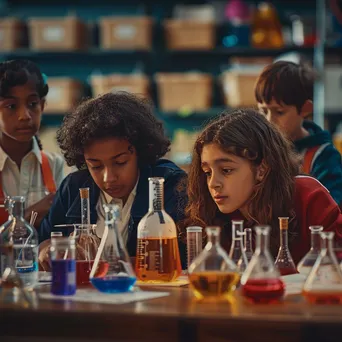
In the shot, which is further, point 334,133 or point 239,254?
point 334,133

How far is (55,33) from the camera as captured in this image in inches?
268

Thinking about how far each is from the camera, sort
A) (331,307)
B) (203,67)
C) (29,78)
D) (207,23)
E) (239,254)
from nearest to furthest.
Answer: (331,307), (239,254), (29,78), (207,23), (203,67)

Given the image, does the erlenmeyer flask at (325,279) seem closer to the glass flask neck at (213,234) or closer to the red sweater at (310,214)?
the glass flask neck at (213,234)

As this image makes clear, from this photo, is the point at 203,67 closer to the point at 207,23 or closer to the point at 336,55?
the point at 207,23

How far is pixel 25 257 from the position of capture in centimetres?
218

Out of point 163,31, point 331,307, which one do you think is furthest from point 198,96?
point 331,307

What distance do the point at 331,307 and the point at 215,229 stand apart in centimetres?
27

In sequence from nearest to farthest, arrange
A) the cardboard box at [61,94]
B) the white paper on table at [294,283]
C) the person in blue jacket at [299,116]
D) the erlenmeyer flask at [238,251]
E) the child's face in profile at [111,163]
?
the white paper on table at [294,283], the erlenmeyer flask at [238,251], the child's face in profile at [111,163], the person in blue jacket at [299,116], the cardboard box at [61,94]

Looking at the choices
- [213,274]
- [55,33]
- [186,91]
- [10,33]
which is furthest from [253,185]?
[10,33]

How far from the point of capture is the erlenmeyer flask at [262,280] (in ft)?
5.55

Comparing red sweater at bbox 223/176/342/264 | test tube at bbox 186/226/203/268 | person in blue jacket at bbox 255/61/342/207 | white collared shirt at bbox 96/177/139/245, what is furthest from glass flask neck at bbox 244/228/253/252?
person in blue jacket at bbox 255/61/342/207

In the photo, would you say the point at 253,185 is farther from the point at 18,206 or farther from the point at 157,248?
the point at 18,206

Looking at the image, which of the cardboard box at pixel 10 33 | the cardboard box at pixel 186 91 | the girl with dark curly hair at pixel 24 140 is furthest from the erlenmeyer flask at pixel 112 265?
the cardboard box at pixel 10 33

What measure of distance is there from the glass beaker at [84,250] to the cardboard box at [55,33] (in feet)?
15.4
